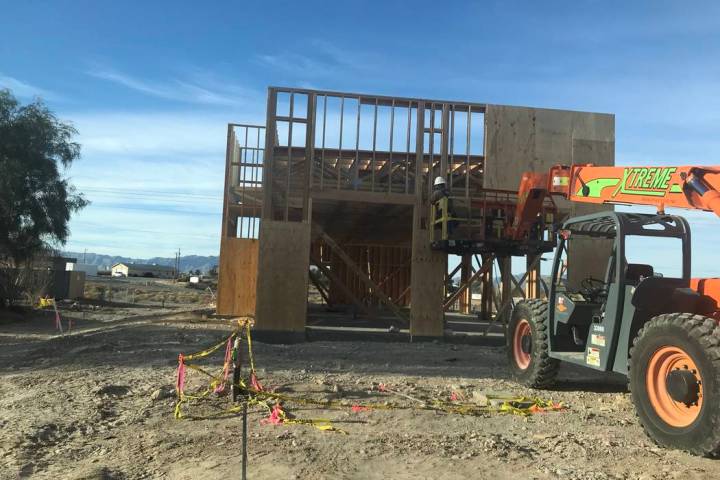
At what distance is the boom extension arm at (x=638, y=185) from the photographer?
19.8 feet

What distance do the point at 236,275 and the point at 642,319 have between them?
51.0ft

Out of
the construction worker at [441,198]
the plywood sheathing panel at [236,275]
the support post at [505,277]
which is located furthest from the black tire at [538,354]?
the plywood sheathing panel at [236,275]

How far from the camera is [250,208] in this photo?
796 inches

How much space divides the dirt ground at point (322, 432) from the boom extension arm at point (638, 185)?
2.61 m

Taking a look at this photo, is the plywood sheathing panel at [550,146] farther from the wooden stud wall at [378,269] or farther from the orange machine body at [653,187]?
the wooden stud wall at [378,269]

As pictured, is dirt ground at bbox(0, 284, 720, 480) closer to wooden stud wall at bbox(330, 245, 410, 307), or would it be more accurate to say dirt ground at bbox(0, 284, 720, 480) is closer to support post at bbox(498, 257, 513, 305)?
support post at bbox(498, 257, 513, 305)

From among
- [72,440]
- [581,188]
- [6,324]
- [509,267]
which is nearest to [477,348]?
[509,267]

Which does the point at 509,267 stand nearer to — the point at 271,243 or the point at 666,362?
the point at 271,243

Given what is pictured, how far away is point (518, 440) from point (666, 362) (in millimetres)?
1640

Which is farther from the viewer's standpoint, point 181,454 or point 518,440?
point 518,440

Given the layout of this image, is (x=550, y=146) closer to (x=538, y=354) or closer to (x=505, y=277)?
(x=505, y=277)

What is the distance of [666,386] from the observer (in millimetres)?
5488

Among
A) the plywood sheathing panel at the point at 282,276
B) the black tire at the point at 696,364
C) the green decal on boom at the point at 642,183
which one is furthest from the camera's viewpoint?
the plywood sheathing panel at the point at 282,276

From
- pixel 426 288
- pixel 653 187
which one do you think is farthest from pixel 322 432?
pixel 426 288
